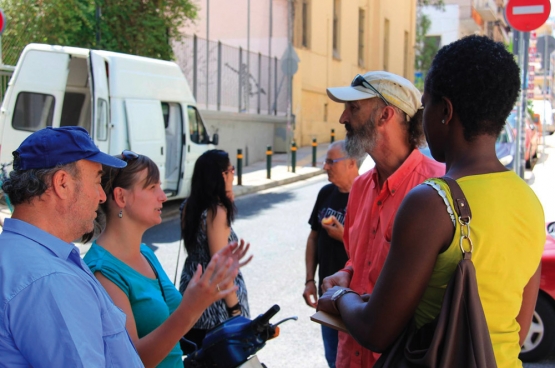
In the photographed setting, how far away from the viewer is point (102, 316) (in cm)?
189

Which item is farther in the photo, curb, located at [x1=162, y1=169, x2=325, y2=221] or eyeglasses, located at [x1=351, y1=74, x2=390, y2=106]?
curb, located at [x1=162, y1=169, x2=325, y2=221]

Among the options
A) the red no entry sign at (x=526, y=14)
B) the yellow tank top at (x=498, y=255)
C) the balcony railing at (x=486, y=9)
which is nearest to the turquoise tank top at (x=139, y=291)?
the yellow tank top at (x=498, y=255)

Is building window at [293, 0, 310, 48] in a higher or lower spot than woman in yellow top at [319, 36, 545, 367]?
higher

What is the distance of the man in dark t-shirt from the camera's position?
4230 mm

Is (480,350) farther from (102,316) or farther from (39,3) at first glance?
(39,3)

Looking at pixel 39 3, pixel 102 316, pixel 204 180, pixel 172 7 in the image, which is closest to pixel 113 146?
pixel 39 3

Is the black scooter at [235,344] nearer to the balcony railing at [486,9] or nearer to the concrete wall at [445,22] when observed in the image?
the concrete wall at [445,22]

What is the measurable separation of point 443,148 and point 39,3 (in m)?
13.8

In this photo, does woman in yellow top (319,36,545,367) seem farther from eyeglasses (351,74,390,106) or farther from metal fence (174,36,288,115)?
metal fence (174,36,288,115)

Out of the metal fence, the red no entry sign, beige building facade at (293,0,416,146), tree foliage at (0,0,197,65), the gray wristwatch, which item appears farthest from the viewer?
beige building facade at (293,0,416,146)

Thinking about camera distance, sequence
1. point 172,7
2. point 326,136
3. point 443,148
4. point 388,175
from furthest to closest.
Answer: point 326,136, point 172,7, point 388,175, point 443,148

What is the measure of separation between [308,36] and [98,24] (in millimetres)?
14138

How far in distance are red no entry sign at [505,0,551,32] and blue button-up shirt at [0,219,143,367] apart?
733cm

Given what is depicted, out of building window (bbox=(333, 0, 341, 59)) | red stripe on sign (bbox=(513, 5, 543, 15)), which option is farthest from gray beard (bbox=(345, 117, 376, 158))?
building window (bbox=(333, 0, 341, 59))
